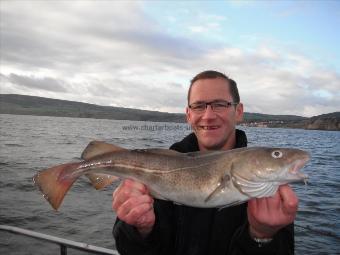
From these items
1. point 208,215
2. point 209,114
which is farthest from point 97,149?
point 208,215

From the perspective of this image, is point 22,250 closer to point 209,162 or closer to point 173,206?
point 173,206

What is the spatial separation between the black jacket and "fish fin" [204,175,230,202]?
2.35 feet

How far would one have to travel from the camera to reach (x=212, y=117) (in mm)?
4996

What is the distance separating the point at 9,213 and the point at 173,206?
1230cm

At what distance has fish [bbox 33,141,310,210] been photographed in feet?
12.3

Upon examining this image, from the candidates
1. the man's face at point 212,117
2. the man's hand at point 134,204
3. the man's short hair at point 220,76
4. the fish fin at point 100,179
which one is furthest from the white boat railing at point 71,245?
the man's short hair at point 220,76

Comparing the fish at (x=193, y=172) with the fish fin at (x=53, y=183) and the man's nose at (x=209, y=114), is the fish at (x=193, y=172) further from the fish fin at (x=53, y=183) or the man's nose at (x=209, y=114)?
the man's nose at (x=209, y=114)

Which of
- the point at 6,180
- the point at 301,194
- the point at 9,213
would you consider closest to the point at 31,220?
the point at 9,213

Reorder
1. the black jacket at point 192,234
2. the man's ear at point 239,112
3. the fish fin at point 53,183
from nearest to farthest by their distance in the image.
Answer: the black jacket at point 192,234 → the fish fin at point 53,183 → the man's ear at point 239,112

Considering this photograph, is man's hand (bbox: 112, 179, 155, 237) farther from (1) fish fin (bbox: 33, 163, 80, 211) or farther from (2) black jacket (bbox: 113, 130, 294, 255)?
(1) fish fin (bbox: 33, 163, 80, 211)

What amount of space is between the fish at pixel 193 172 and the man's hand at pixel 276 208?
72mm

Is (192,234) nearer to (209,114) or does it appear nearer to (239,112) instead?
(209,114)

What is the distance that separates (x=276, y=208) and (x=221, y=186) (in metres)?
0.61

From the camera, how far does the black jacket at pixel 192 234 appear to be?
4.37m
